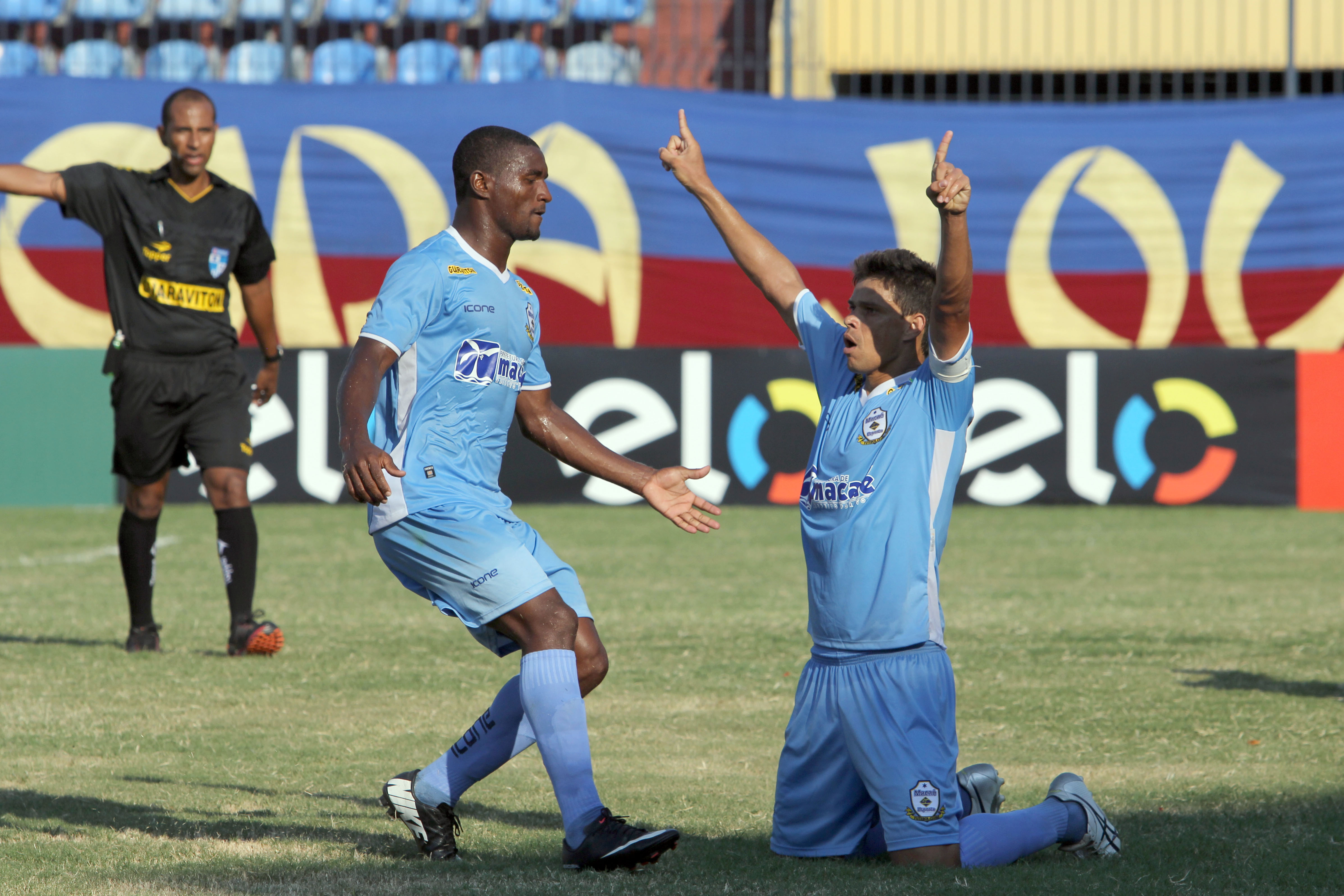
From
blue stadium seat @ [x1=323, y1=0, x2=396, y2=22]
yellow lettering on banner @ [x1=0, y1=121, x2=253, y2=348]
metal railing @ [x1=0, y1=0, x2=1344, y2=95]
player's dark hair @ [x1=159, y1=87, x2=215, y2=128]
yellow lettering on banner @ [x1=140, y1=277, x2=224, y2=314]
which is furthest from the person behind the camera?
blue stadium seat @ [x1=323, y1=0, x2=396, y2=22]

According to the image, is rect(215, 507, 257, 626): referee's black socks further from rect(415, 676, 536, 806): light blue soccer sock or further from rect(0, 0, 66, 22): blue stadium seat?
rect(0, 0, 66, 22): blue stadium seat

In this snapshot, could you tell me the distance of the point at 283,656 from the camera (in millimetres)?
6969

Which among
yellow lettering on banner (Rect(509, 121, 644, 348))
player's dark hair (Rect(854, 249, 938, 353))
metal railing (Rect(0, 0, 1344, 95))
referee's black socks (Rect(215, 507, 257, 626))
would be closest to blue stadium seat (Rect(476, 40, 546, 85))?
metal railing (Rect(0, 0, 1344, 95))

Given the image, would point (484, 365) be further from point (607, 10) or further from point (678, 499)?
point (607, 10)

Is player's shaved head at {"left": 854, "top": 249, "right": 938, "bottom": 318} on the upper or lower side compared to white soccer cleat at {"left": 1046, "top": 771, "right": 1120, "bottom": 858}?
upper

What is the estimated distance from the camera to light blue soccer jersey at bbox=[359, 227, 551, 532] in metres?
3.97

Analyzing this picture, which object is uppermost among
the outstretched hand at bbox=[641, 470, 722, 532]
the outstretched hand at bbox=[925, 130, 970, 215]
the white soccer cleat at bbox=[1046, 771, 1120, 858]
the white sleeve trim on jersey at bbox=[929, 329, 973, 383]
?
the outstretched hand at bbox=[925, 130, 970, 215]

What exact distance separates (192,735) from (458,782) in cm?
175

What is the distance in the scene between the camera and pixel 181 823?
14.4ft

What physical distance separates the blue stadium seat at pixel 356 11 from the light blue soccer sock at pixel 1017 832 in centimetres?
1471

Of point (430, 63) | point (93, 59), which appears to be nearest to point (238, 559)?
point (430, 63)

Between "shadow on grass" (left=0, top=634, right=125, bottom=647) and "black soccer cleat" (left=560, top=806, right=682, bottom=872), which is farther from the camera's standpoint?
"shadow on grass" (left=0, top=634, right=125, bottom=647)

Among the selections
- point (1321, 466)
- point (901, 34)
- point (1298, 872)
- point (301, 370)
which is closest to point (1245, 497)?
point (1321, 466)

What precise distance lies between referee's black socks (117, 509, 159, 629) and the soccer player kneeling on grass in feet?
12.4
